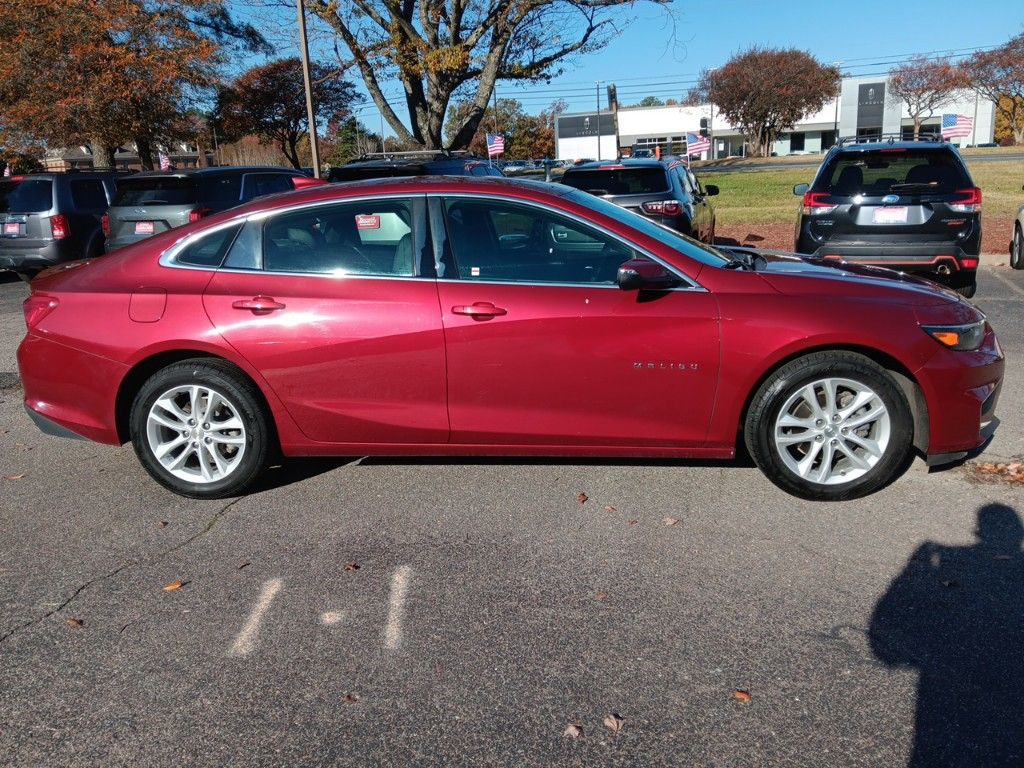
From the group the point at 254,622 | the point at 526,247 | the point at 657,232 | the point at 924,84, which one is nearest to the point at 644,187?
the point at 657,232

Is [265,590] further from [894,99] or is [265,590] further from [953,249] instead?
[894,99]

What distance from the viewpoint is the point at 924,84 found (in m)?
76.8

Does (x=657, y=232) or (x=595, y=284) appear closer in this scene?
(x=595, y=284)

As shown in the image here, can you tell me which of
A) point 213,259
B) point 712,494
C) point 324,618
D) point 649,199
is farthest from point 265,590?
point 649,199

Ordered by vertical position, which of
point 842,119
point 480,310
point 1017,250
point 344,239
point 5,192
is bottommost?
point 1017,250

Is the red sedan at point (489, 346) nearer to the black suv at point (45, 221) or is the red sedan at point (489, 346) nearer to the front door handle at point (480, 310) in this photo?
the front door handle at point (480, 310)

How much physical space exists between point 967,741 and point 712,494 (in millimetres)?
2032

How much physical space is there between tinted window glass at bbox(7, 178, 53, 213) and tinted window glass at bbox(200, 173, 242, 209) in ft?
10.1

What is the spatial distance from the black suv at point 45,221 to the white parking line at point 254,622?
1052 cm

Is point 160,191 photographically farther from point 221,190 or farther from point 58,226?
point 58,226

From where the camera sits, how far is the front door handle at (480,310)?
438 centimetres

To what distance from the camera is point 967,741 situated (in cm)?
268

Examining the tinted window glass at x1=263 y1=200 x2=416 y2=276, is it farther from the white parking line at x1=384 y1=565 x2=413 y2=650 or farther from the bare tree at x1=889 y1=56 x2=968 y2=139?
the bare tree at x1=889 y1=56 x2=968 y2=139

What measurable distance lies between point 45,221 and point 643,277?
36.7ft
